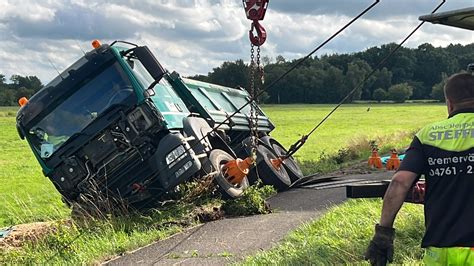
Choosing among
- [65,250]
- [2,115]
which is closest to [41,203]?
[65,250]

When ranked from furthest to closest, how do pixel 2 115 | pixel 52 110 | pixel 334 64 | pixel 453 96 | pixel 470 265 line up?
pixel 334 64, pixel 2 115, pixel 52 110, pixel 453 96, pixel 470 265

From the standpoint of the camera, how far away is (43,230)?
806 centimetres

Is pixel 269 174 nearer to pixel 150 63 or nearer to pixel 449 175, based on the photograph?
pixel 150 63

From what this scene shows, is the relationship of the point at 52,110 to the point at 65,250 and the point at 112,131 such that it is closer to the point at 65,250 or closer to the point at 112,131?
the point at 112,131

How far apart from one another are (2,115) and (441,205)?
66931 millimetres

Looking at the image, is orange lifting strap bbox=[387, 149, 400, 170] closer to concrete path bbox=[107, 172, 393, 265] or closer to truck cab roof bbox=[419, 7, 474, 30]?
concrete path bbox=[107, 172, 393, 265]

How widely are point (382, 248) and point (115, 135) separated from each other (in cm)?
562

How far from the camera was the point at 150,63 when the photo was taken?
26.6ft

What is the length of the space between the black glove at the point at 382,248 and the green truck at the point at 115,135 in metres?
4.91

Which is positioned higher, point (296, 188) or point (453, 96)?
point (453, 96)

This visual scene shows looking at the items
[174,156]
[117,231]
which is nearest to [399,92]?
[174,156]

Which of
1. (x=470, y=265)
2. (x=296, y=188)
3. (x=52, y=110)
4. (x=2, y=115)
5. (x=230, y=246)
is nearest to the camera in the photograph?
(x=470, y=265)

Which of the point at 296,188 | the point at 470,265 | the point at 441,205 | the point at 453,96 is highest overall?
the point at 453,96

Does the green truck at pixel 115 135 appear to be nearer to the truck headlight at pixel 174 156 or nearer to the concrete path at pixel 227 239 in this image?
the truck headlight at pixel 174 156
